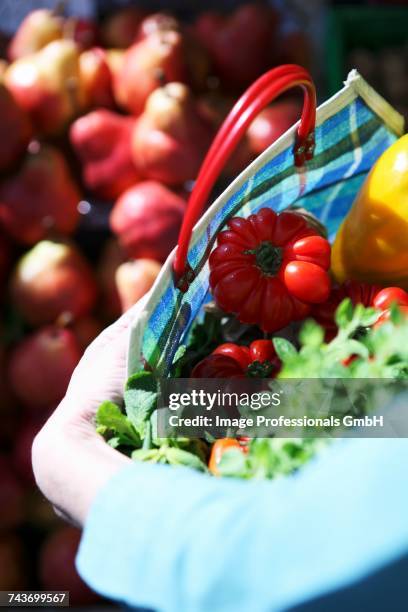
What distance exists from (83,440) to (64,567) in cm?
96

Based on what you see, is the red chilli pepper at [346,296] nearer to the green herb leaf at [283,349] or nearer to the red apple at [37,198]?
the green herb leaf at [283,349]

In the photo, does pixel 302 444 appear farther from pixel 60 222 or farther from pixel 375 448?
pixel 60 222

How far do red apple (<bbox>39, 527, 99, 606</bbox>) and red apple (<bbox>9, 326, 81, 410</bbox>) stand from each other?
293mm

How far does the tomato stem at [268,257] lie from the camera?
938 mm

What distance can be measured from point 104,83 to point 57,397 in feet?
2.43

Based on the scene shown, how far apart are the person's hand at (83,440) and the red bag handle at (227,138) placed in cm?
10

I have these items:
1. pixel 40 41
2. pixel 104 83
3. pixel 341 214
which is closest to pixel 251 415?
pixel 341 214

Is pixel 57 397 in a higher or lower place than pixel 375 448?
lower

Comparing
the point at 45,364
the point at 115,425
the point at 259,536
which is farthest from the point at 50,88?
the point at 259,536

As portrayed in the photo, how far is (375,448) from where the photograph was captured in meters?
0.51

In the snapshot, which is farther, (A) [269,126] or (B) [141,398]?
(A) [269,126]

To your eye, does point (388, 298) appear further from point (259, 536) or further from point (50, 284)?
point (50, 284)

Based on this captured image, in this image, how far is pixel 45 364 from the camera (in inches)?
60.9

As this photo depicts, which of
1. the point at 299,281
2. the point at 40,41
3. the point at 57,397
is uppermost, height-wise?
the point at 40,41
